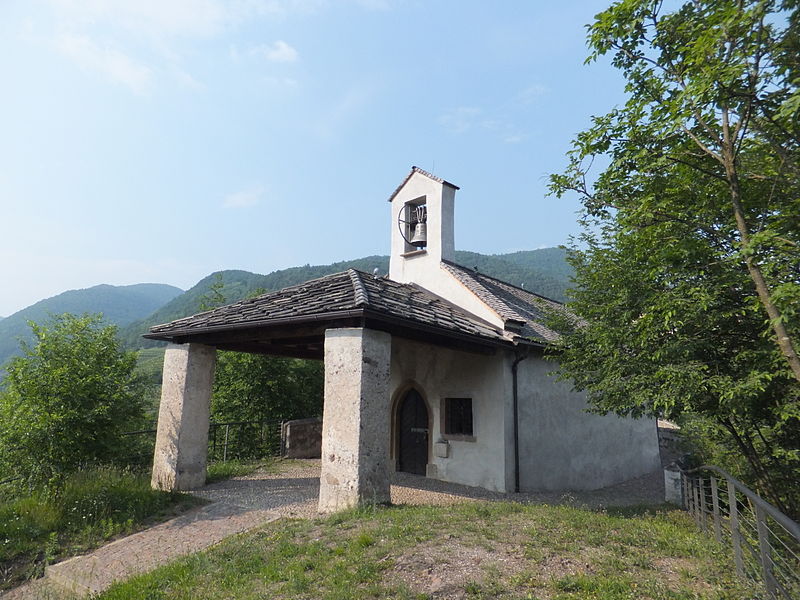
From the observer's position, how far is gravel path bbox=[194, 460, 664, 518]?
26.4 feet

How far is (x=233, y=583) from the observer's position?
4.59 meters

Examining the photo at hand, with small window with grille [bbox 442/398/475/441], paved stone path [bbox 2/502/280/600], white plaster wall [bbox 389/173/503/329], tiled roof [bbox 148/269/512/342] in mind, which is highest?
white plaster wall [bbox 389/173/503/329]

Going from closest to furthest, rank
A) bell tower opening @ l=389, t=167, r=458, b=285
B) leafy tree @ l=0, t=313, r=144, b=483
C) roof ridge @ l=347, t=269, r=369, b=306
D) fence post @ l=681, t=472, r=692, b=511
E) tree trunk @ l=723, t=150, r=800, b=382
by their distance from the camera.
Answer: tree trunk @ l=723, t=150, r=800, b=382 → roof ridge @ l=347, t=269, r=369, b=306 → leafy tree @ l=0, t=313, r=144, b=483 → fence post @ l=681, t=472, r=692, b=511 → bell tower opening @ l=389, t=167, r=458, b=285

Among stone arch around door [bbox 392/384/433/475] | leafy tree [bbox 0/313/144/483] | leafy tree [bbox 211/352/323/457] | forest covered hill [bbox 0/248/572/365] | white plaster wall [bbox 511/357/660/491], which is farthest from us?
forest covered hill [bbox 0/248/572/365]

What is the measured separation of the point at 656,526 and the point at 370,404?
421 centimetres

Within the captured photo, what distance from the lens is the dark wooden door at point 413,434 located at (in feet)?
38.0

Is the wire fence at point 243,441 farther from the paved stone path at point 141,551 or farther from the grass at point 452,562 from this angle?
the grass at point 452,562

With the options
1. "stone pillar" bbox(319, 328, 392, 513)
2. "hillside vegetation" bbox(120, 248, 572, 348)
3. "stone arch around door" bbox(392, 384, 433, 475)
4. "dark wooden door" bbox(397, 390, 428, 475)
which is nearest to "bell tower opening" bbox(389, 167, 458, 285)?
"stone arch around door" bbox(392, 384, 433, 475)

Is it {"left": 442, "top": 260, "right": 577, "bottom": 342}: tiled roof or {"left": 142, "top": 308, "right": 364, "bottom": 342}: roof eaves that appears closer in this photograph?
{"left": 142, "top": 308, "right": 364, "bottom": 342}: roof eaves

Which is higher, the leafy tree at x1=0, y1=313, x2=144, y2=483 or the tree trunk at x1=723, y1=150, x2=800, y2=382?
the tree trunk at x1=723, y1=150, x2=800, y2=382

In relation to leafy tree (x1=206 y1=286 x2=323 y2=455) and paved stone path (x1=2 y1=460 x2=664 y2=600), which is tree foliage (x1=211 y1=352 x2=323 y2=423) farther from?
paved stone path (x1=2 y1=460 x2=664 y2=600)

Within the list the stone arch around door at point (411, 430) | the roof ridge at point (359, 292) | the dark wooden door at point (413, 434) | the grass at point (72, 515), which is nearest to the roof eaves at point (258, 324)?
the roof ridge at point (359, 292)

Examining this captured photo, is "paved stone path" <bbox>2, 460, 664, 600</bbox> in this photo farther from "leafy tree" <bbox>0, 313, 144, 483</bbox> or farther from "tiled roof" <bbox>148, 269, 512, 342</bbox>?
"tiled roof" <bbox>148, 269, 512, 342</bbox>

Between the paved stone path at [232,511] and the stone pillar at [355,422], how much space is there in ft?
2.47
